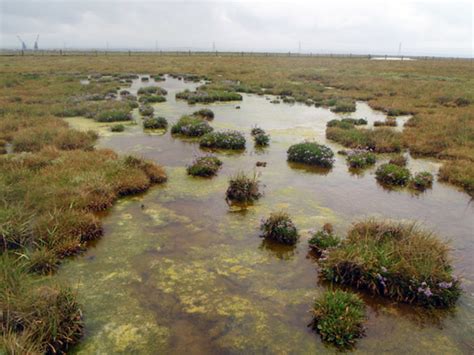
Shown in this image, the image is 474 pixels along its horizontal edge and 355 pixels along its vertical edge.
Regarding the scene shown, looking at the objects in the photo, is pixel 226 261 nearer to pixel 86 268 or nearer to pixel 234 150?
pixel 86 268

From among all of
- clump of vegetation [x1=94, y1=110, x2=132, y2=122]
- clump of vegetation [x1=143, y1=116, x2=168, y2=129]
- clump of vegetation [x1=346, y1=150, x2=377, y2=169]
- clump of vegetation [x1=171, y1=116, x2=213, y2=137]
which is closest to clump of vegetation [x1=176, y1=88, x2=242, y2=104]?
clump of vegetation [x1=94, y1=110, x2=132, y2=122]

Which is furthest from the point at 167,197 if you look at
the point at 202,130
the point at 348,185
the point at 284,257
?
the point at 202,130

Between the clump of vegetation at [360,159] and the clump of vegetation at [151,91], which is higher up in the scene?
the clump of vegetation at [151,91]

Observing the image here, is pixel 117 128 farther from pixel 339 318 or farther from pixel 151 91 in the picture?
pixel 339 318

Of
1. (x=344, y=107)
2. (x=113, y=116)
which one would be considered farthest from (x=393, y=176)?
(x=113, y=116)

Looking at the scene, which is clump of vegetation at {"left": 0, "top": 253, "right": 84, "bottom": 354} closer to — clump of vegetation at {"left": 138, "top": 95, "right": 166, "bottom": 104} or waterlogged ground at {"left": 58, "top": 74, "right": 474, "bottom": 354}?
waterlogged ground at {"left": 58, "top": 74, "right": 474, "bottom": 354}

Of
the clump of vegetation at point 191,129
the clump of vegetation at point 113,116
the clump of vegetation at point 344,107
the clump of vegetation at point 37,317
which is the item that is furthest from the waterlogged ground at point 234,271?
the clump of vegetation at point 344,107

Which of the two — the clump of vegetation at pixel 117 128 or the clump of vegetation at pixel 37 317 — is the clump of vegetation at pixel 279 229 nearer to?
the clump of vegetation at pixel 37 317

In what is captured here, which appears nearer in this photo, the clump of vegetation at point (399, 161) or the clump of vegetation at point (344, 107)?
the clump of vegetation at point (399, 161)
